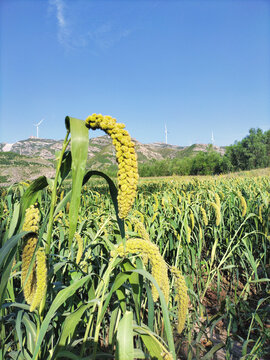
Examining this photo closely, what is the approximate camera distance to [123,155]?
0.72 m

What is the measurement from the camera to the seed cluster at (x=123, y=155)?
0.71 meters

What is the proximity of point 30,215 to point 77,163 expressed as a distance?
13.3 inches

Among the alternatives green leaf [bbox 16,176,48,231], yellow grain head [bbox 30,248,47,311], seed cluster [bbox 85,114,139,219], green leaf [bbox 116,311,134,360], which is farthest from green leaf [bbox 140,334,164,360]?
green leaf [bbox 16,176,48,231]

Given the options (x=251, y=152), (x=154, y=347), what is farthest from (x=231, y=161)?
(x=154, y=347)

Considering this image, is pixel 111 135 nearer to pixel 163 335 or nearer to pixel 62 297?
pixel 62 297

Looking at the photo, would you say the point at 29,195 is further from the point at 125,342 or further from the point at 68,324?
the point at 125,342

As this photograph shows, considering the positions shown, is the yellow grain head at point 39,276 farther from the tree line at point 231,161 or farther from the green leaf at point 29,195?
the tree line at point 231,161

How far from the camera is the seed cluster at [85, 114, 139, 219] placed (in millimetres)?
714

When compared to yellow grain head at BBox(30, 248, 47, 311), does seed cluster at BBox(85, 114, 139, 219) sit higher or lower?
higher

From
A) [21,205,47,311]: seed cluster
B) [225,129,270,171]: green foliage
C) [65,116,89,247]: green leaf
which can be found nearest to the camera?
[65,116,89,247]: green leaf

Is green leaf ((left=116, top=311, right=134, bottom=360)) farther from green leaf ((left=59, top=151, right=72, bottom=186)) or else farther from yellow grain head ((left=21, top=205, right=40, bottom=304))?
green leaf ((left=59, top=151, right=72, bottom=186))

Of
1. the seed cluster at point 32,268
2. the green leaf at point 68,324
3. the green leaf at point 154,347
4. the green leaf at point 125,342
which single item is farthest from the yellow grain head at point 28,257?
the green leaf at point 154,347

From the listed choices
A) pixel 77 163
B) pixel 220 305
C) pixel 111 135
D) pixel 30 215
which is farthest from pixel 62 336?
pixel 220 305

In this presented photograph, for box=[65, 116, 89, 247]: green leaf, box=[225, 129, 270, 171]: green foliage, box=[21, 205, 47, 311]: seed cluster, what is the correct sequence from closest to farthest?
box=[65, 116, 89, 247]: green leaf < box=[21, 205, 47, 311]: seed cluster < box=[225, 129, 270, 171]: green foliage
